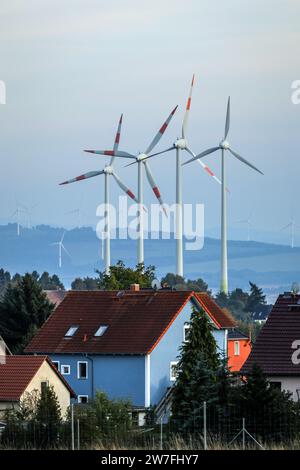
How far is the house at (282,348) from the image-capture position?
4919cm

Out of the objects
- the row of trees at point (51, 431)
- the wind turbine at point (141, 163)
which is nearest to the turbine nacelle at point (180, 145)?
the wind turbine at point (141, 163)

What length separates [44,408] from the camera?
41969 mm

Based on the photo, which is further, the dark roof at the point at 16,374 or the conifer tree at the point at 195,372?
the dark roof at the point at 16,374

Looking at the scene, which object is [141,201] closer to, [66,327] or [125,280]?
[125,280]

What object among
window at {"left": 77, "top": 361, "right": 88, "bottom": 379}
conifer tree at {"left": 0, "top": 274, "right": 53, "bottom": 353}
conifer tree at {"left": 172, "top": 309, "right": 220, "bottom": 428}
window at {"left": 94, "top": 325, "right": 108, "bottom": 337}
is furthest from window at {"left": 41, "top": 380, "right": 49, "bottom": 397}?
conifer tree at {"left": 0, "top": 274, "right": 53, "bottom": 353}

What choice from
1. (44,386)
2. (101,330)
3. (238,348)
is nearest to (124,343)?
(101,330)

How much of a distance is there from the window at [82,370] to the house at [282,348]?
1063cm

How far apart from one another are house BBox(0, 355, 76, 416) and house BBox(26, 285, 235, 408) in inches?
247

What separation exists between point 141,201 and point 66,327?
51.4m

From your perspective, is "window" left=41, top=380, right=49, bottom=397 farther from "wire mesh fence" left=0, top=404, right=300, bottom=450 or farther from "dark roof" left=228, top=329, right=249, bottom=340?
"dark roof" left=228, top=329, right=249, bottom=340

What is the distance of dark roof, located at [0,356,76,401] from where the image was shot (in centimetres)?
5028

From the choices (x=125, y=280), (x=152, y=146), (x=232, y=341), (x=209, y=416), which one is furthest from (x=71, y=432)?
(x=152, y=146)

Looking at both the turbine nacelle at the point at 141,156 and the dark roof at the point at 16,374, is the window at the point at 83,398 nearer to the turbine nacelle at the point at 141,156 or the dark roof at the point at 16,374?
the dark roof at the point at 16,374
